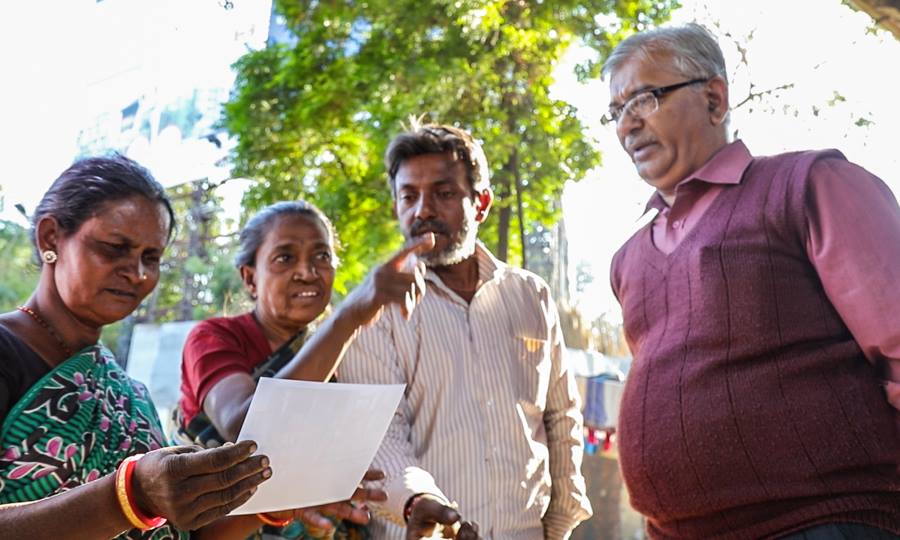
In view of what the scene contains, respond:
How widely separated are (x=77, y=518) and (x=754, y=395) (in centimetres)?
131

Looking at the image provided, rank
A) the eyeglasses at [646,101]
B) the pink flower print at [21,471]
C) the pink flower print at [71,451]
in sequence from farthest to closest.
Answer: the eyeglasses at [646,101], the pink flower print at [71,451], the pink flower print at [21,471]

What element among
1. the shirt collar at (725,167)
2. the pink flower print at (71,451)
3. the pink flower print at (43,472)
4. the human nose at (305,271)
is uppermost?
the shirt collar at (725,167)

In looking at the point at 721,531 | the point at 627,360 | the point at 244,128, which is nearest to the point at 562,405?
the point at 721,531

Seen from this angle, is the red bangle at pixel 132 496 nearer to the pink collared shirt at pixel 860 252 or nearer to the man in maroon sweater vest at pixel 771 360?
the man in maroon sweater vest at pixel 771 360

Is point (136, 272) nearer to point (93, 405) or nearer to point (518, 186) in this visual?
point (93, 405)

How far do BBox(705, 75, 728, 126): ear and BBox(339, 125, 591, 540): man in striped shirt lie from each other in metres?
0.99

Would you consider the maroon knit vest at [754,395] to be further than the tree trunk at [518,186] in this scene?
No

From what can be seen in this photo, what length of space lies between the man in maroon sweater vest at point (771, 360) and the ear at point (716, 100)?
0.18 m

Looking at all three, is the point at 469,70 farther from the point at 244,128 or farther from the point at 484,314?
the point at 484,314

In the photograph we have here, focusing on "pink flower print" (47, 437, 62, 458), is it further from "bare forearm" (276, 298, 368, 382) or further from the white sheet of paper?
"bare forearm" (276, 298, 368, 382)

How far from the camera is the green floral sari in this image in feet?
5.16

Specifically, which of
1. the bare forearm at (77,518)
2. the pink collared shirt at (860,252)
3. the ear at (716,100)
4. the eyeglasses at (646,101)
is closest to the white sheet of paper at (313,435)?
the bare forearm at (77,518)

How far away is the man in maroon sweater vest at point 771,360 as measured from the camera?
5.09 feet

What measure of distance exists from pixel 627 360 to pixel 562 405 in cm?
668
